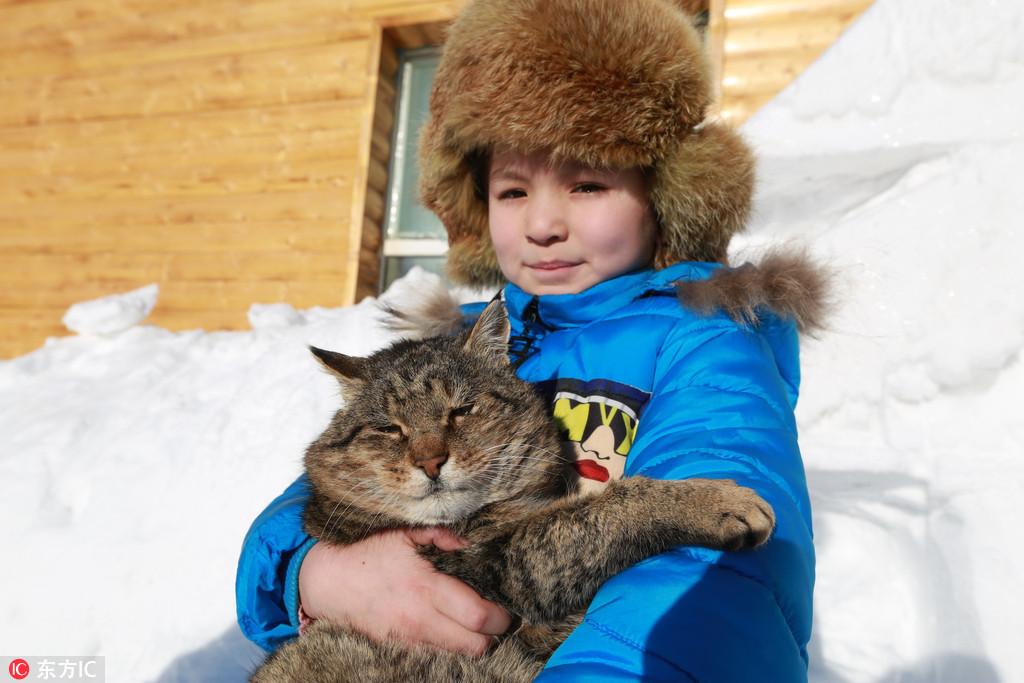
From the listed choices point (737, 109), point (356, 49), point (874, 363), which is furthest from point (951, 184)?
point (356, 49)

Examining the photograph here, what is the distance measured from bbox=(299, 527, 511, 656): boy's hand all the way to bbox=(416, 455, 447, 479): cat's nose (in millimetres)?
175

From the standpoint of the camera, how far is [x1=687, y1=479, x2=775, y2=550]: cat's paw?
1357 millimetres

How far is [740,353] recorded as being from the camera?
175 cm

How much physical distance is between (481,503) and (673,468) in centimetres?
59

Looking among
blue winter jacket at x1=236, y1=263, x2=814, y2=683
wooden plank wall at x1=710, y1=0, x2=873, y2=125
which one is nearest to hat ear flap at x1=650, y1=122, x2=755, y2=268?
blue winter jacket at x1=236, y1=263, x2=814, y2=683

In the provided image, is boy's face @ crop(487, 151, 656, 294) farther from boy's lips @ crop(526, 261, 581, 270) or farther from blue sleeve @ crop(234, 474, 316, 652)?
blue sleeve @ crop(234, 474, 316, 652)

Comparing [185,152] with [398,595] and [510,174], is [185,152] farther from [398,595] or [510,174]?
[398,595]

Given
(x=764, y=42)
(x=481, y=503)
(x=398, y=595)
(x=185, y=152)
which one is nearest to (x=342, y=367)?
(x=481, y=503)

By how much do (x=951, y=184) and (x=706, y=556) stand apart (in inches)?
140

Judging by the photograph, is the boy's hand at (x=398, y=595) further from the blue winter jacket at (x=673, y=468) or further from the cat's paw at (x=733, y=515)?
the cat's paw at (x=733, y=515)

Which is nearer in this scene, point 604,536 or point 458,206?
point 604,536

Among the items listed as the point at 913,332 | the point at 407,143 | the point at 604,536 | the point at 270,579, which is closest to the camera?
the point at 604,536

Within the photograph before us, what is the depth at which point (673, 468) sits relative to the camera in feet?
5.09

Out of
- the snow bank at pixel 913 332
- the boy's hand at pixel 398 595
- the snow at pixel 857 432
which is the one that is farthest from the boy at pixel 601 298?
the snow bank at pixel 913 332
